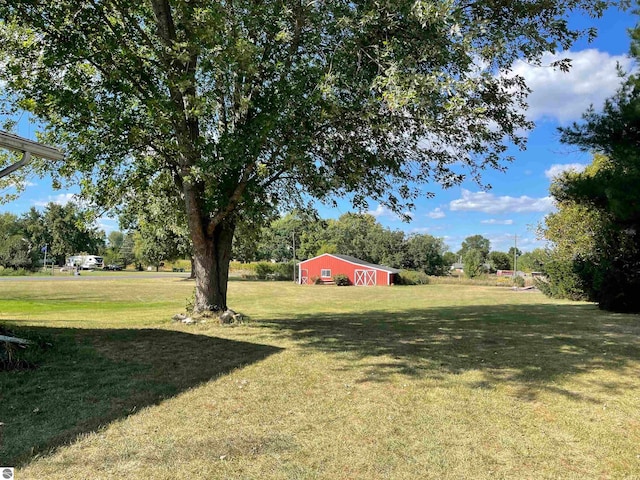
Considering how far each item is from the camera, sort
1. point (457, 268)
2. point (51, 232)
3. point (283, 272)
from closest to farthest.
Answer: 1. point (283, 272)
2. point (51, 232)
3. point (457, 268)

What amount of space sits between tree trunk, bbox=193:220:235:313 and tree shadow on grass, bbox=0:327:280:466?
202cm

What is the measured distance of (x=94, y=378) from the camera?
18.6ft

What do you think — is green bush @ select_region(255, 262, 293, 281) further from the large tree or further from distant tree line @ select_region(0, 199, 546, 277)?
the large tree

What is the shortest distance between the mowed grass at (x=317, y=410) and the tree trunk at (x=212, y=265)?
266 centimetres

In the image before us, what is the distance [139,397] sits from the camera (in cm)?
495

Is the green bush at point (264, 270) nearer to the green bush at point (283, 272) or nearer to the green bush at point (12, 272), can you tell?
the green bush at point (283, 272)

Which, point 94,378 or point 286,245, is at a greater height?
point 286,245

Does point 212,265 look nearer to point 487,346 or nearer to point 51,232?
point 487,346

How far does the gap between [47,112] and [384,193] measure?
742 cm

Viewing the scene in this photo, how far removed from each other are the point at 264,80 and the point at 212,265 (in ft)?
15.1

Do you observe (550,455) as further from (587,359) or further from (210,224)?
(210,224)

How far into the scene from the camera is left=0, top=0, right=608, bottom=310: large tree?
285 inches

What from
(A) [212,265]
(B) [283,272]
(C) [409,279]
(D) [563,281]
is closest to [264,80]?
(A) [212,265]

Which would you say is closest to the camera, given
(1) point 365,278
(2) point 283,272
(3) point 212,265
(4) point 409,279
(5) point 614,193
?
(3) point 212,265
